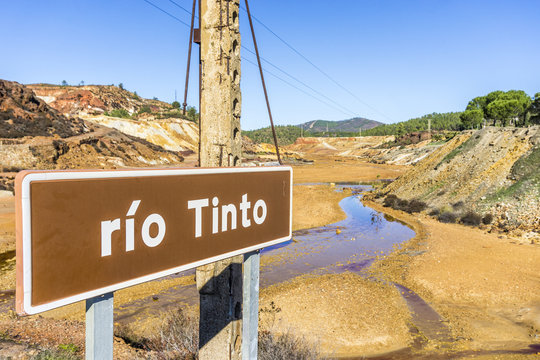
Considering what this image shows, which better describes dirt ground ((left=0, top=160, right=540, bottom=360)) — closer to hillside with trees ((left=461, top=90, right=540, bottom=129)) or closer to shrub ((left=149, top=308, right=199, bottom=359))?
shrub ((left=149, top=308, right=199, bottom=359))

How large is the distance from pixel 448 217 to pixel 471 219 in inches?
65.9

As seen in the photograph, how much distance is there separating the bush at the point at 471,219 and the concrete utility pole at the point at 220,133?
73.9 feet

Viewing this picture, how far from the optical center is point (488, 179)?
24.7 meters

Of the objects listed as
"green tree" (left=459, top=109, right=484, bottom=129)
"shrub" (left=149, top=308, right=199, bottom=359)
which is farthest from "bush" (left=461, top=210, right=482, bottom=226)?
"green tree" (left=459, top=109, right=484, bottom=129)

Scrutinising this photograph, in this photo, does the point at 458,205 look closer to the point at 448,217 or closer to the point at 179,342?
the point at 448,217

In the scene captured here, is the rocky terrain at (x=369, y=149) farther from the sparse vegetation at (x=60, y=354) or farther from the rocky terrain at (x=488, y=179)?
the sparse vegetation at (x=60, y=354)

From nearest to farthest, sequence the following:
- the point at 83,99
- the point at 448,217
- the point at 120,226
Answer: the point at 120,226
the point at 448,217
the point at 83,99

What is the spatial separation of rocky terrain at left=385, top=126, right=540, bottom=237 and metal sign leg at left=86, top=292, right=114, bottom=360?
22.4m

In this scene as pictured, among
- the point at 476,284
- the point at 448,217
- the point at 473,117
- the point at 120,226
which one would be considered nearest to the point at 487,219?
the point at 448,217

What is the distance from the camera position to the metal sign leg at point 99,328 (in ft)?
5.08

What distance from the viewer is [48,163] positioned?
34.7m

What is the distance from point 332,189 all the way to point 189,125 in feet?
134

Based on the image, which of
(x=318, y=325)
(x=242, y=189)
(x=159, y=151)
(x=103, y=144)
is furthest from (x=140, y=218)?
(x=159, y=151)

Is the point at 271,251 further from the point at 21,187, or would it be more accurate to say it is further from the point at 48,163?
the point at 48,163
